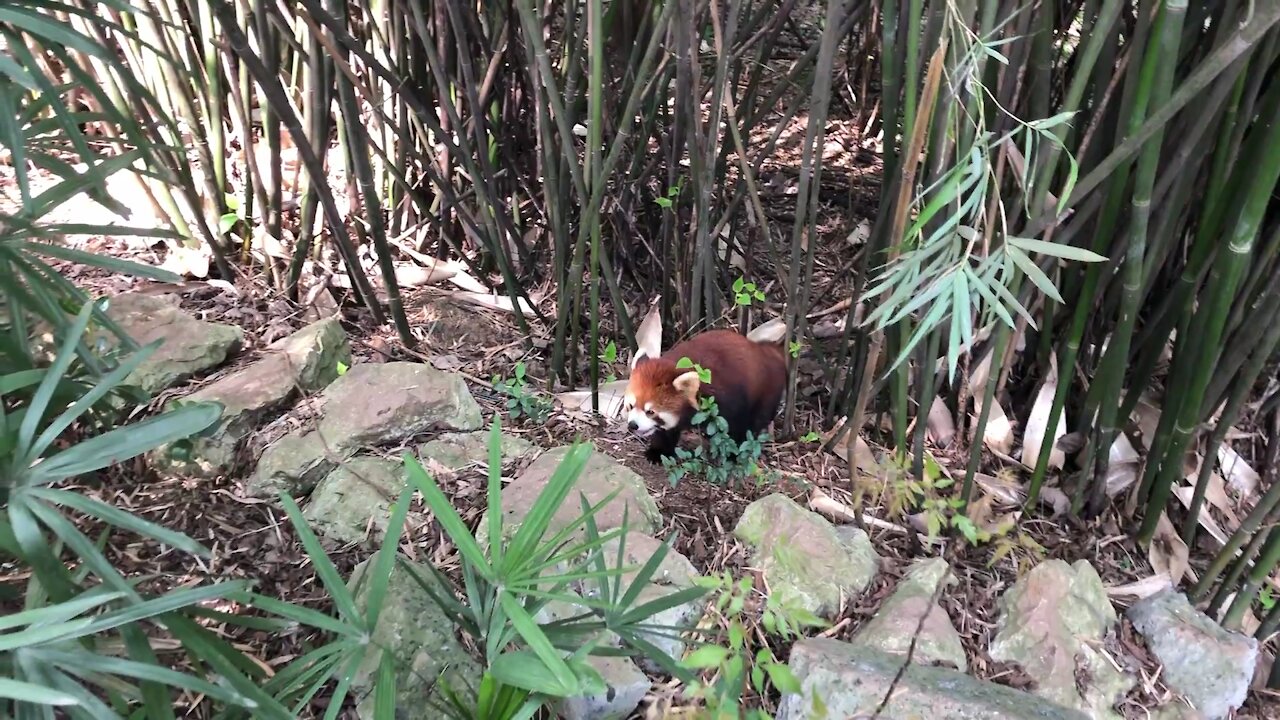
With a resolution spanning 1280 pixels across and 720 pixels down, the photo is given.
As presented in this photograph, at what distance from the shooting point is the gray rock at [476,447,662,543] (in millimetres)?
1723

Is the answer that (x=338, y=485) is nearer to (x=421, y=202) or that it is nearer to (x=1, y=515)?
(x=1, y=515)

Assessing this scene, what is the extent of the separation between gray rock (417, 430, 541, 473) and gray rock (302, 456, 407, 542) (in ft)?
0.36

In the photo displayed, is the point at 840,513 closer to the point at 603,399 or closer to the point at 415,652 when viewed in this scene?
the point at 603,399

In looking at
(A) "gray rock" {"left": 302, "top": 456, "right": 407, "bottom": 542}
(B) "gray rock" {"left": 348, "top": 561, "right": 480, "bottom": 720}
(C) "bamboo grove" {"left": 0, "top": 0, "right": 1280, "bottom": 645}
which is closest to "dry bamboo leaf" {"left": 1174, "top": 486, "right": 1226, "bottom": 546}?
(C) "bamboo grove" {"left": 0, "top": 0, "right": 1280, "bottom": 645}

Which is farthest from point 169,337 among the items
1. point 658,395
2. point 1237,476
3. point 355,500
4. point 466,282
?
point 1237,476

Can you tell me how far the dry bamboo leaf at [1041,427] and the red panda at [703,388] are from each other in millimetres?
661

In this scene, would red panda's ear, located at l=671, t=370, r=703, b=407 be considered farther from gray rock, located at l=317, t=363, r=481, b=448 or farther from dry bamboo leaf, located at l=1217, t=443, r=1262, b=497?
dry bamboo leaf, located at l=1217, t=443, r=1262, b=497

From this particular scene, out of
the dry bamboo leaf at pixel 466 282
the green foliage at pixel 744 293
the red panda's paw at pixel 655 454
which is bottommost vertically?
the red panda's paw at pixel 655 454

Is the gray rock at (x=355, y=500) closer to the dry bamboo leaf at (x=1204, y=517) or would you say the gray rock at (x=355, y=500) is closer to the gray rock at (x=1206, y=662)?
the gray rock at (x=1206, y=662)

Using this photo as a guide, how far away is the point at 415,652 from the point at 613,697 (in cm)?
37

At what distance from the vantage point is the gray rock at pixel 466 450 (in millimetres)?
1896

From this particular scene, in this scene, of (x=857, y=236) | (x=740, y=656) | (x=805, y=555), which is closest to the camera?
(x=740, y=656)

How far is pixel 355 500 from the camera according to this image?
1712 millimetres

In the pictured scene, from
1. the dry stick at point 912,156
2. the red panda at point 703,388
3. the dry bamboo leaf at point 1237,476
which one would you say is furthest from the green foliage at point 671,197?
the dry bamboo leaf at point 1237,476
